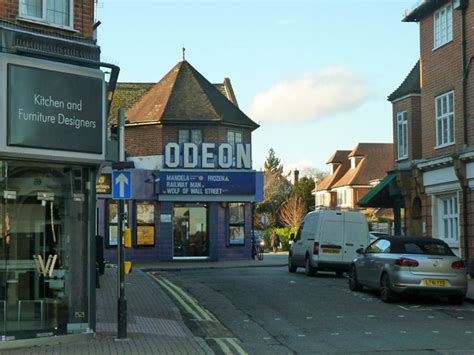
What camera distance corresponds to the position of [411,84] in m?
27.9

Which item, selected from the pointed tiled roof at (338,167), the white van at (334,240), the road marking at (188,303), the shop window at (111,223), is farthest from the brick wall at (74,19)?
the pointed tiled roof at (338,167)

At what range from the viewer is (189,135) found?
118 feet

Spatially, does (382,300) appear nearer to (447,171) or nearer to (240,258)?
(447,171)

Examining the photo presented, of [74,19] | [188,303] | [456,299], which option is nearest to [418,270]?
[456,299]

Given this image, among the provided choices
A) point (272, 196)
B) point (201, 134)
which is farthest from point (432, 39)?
point (272, 196)

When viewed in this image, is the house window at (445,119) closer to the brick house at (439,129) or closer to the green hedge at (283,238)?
the brick house at (439,129)

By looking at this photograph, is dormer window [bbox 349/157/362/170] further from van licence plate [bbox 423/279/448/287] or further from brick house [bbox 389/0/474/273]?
van licence plate [bbox 423/279/448/287]

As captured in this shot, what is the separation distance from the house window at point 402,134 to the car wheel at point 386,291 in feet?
40.3

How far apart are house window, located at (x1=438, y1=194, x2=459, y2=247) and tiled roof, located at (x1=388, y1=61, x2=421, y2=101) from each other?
4.61 m

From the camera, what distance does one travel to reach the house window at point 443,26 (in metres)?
24.1

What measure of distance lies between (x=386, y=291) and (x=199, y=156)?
19742mm

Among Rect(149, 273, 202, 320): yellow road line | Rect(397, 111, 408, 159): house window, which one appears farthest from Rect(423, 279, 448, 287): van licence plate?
Rect(397, 111, 408, 159): house window

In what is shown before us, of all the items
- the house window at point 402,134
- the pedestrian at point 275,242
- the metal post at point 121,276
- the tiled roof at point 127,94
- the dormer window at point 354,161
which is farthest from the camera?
the dormer window at point 354,161

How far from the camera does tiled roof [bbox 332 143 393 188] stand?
2963 inches
